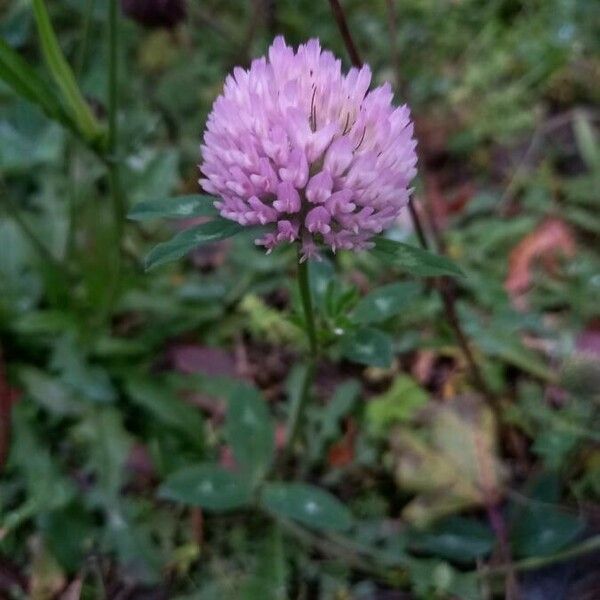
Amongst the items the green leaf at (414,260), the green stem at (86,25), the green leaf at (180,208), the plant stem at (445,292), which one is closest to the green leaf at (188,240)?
the green leaf at (180,208)

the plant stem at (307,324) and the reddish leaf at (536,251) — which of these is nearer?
the plant stem at (307,324)

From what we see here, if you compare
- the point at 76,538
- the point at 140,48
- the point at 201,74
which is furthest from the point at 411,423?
the point at 140,48

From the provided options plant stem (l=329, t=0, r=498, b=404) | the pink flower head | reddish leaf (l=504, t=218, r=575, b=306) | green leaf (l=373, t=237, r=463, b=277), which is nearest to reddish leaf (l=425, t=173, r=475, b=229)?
reddish leaf (l=504, t=218, r=575, b=306)

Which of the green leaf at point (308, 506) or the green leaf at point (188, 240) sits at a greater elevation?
the green leaf at point (188, 240)

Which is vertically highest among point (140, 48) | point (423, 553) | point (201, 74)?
point (140, 48)

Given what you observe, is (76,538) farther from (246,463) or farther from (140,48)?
(140,48)

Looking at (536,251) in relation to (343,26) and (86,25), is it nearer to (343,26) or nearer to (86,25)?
(343,26)

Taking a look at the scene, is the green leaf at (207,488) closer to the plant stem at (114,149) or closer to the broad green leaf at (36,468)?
the broad green leaf at (36,468)
